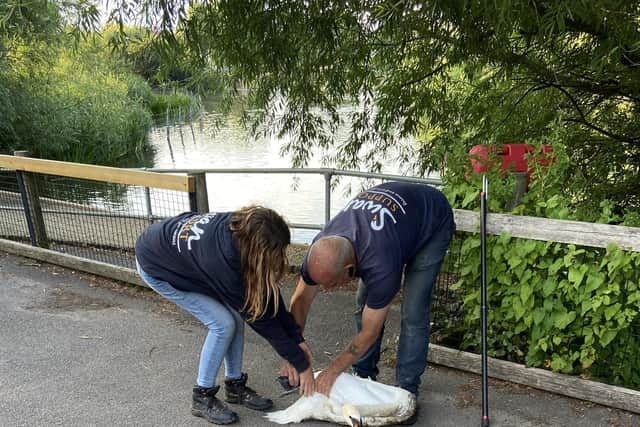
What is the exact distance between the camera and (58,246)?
6.35 m

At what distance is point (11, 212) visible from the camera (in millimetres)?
6820

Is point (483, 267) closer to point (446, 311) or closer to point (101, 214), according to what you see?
point (446, 311)

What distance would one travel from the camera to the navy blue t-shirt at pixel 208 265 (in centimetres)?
278

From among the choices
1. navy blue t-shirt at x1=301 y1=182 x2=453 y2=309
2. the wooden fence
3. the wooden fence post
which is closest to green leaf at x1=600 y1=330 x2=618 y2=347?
the wooden fence

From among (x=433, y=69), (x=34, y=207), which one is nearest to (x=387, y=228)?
(x=433, y=69)

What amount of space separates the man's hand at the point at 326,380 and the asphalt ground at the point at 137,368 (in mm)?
278

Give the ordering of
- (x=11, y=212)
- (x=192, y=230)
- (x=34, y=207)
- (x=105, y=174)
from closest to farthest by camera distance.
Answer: (x=192, y=230) → (x=105, y=174) → (x=34, y=207) → (x=11, y=212)

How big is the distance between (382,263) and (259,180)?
9.80 metres

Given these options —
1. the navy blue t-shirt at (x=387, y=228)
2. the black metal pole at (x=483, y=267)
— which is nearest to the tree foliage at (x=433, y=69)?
the black metal pole at (x=483, y=267)

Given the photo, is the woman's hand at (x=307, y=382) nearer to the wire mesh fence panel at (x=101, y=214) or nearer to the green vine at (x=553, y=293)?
the green vine at (x=553, y=293)

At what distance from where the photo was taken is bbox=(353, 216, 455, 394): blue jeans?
3182 mm

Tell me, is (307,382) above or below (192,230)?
below

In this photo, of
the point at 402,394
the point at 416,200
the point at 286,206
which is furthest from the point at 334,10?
the point at 286,206

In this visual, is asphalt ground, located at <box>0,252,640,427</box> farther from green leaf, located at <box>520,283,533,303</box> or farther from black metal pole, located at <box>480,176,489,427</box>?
green leaf, located at <box>520,283,533,303</box>
